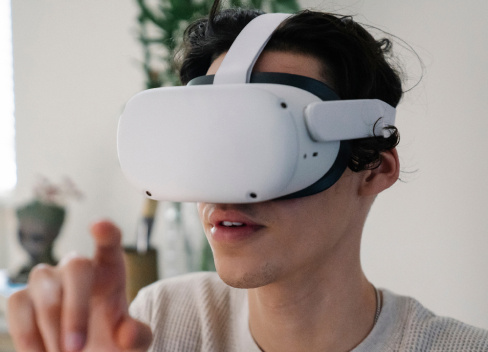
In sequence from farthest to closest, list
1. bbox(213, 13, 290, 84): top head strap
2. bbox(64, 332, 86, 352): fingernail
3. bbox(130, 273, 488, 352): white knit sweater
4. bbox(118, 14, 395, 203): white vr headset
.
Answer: bbox(130, 273, 488, 352): white knit sweater, bbox(213, 13, 290, 84): top head strap, bbox(118, 14, 395, 203): white vr headset, bbox(64, 332, 86, 352): fingernail

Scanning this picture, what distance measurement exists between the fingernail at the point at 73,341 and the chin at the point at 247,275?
279mm

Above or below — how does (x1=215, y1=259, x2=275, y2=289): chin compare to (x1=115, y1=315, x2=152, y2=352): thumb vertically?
below

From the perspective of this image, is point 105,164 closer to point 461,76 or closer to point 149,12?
point 149,12

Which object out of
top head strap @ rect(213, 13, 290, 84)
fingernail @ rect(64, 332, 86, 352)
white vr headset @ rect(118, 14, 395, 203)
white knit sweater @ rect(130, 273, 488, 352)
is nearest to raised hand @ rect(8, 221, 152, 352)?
fingernail @ rect(64, 332, 86, 352)

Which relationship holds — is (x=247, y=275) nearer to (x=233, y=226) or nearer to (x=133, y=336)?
(x=233, y=226)

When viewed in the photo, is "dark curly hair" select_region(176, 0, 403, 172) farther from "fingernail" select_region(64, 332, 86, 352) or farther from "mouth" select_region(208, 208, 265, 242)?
"fingernail" select_region(64, 332, 86, 352)

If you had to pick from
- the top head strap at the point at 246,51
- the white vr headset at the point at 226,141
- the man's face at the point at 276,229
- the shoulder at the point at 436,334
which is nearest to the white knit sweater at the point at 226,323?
the shoulder at the point at 436,334

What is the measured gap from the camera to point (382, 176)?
86cm

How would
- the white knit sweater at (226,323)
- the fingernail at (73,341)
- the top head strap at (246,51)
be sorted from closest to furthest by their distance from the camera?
the fingernail at (73,341) → the top head strap at (246,51) → the white knit sweater at (226,323)

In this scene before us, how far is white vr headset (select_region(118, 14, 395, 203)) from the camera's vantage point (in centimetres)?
60

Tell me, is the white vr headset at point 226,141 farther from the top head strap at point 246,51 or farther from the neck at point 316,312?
the neck at point 316,312

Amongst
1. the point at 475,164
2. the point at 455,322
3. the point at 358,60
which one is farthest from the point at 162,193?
the point at 475,164

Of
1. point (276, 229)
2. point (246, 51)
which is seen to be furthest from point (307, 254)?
point (246, 51)

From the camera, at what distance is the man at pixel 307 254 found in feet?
2.38
